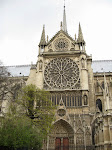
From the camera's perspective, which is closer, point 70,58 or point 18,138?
point 18,138

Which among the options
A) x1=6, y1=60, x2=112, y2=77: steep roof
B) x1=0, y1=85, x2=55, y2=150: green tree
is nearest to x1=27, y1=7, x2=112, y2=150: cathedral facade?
x1=0, y1=85, x2=55, y2=150: green tree

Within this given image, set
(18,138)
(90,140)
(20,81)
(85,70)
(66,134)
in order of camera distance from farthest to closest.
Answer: (20,81) → (85,70) → (66,134) → (90,140) → (18,138)

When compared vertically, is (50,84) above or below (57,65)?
below

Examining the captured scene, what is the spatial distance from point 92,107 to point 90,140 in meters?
5.59

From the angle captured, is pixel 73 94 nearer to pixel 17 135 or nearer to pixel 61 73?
pixel 61 73

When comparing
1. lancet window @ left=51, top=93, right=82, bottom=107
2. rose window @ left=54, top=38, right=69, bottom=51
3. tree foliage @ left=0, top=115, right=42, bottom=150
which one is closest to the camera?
tree foliage @ left=0, top=115, right=42, bottom=150

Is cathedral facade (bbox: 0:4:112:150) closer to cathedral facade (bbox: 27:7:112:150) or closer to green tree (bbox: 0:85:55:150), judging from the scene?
cathedral facade (bbox: 27:7:112:150)

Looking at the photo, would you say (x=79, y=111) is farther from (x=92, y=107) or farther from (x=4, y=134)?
(x=4, y=134)

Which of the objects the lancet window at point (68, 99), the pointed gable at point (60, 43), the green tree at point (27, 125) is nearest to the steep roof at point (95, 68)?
the pointed gable at point (60, 43)

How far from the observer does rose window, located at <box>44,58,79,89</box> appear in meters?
31.5

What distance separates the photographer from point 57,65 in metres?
33.2

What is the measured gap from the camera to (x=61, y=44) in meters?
35.2

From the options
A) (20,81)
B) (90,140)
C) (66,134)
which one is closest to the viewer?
(90,140)

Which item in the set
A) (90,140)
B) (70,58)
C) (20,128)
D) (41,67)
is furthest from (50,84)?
(20,128)
